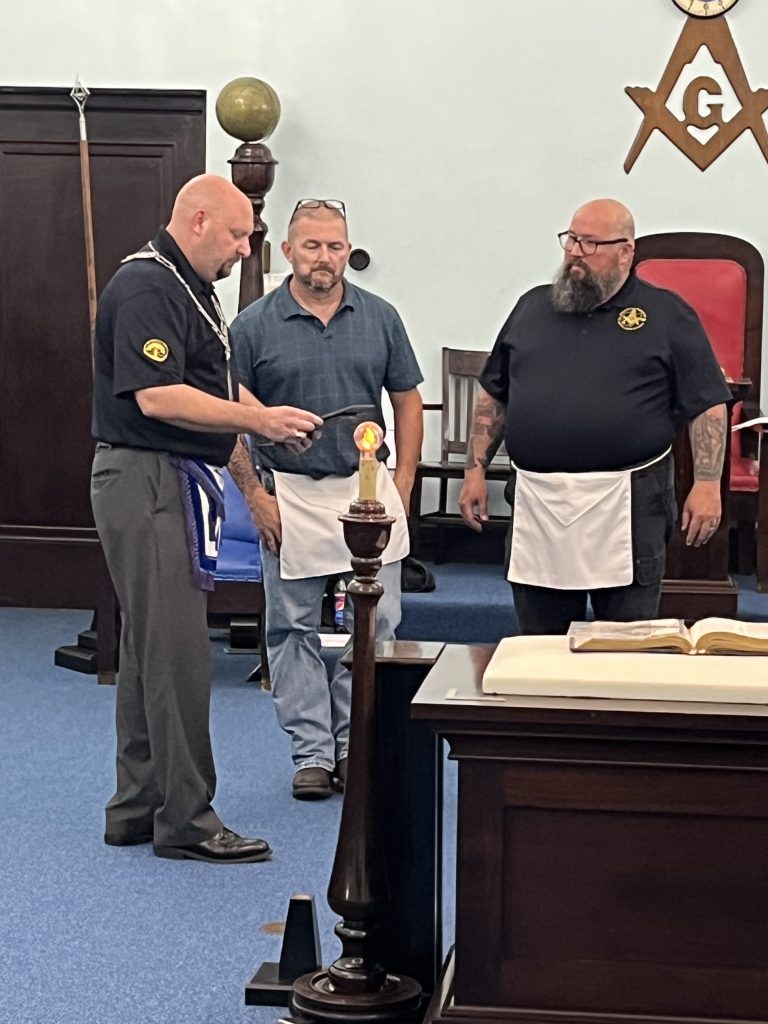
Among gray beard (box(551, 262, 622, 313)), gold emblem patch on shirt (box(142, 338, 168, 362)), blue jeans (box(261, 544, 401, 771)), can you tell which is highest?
gray beard (box(551, 262, 622, 313))

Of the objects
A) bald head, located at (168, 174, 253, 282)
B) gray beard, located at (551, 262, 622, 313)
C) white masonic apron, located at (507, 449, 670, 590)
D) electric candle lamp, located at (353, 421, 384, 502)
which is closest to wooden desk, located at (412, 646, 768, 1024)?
electric candle lamp, located at (353, 421, 384, 502)

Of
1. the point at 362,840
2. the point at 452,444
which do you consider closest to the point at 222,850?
the point at 362,840

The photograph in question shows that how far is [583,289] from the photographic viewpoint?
4102mm

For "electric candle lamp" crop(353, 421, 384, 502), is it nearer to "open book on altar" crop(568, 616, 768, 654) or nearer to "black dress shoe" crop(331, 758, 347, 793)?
"open book on altar" crop(568, 616, 768, 654)

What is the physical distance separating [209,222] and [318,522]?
2.97ft

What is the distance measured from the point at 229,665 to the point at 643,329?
8.63 feet

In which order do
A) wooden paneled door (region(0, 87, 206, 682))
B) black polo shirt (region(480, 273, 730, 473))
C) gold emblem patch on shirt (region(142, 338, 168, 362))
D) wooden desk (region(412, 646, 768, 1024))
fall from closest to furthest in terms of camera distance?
wooden desk (region(412, 646, 768, 1024)), gold emblem patch on shirt (region(142, 338, 168, 362)), black polo shirt (region(480, 273, 730, 473)), wooden paneled door (region(0, 87, 206, 682))

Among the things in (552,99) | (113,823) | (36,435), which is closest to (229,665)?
(36,435)

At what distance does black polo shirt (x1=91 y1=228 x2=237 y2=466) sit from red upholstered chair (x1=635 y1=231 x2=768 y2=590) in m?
3.19

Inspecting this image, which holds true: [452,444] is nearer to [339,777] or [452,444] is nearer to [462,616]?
[462,616]

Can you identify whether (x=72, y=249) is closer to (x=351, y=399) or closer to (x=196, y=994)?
(x=351, y=399)

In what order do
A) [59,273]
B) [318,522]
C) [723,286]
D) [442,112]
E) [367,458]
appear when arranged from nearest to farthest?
[367,458] → [318,522] → [723,286] → [442,112] → [59,273]

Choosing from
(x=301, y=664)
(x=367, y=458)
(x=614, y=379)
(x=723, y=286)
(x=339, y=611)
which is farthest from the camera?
(x=723, y=286)

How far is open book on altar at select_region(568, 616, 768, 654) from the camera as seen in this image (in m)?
2.39
